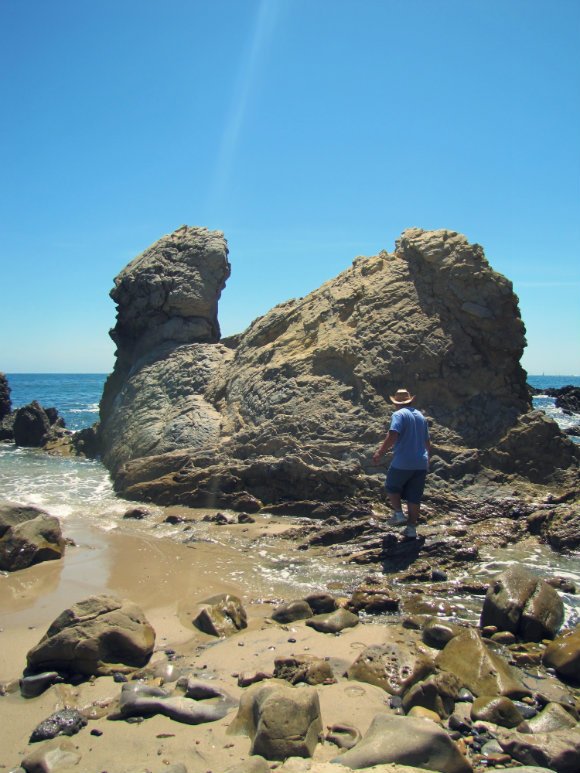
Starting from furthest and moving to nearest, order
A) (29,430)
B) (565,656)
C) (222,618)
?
(29,430) → (222,618) → (565,656)

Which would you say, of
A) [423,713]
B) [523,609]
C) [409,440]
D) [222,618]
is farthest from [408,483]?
[423,713]

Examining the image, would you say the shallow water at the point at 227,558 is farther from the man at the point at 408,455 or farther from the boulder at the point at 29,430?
the boulder at the point at 29,430

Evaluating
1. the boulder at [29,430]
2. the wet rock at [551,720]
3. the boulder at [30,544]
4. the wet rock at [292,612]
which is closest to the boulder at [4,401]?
the boulder at [29,430]

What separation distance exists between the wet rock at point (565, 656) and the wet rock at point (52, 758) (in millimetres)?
3511

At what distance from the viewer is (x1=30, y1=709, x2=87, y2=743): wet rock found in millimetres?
3809

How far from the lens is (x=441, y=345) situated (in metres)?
10.6

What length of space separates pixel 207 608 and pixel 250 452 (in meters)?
5.26

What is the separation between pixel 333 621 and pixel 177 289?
11.0 metres

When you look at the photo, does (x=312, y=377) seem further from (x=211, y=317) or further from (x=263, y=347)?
(x=211, y=317)

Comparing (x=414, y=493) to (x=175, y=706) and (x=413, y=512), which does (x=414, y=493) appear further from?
(x=175, y=706)

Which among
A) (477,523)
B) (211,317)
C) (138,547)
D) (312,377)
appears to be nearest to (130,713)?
(138,547)

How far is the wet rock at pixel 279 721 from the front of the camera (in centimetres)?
348

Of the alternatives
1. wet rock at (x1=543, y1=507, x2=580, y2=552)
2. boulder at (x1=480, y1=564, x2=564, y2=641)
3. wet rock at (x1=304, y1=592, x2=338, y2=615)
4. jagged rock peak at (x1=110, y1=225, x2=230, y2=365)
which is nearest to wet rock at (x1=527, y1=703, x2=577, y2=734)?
boulder at (x1=480, y1=564, x2=564, y2=641)

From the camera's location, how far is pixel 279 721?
358 centimetres
